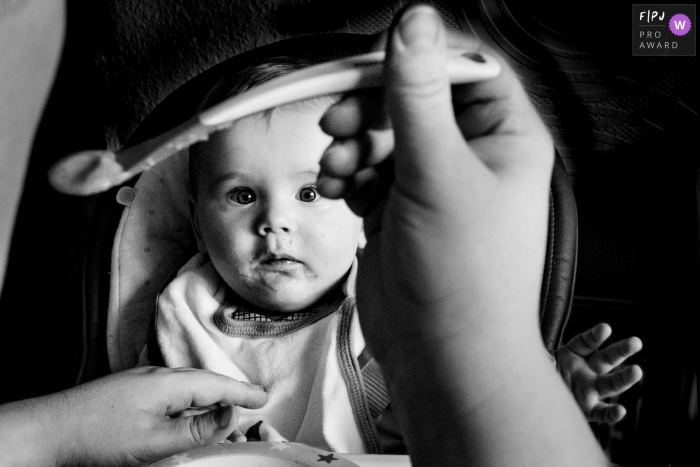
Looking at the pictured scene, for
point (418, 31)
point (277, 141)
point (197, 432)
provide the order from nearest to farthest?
point (418, 31) → point (197, 432) → point (277, 141)

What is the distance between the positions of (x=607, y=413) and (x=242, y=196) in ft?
0.98

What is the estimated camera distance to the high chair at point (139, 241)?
519 millimetres

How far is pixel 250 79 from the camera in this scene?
492mm

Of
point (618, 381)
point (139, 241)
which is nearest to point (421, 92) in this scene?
point (618, 381)

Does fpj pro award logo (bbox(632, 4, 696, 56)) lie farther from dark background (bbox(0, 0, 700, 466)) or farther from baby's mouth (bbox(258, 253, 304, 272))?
baby's mouth (bbox(258, 253, 304, 272))

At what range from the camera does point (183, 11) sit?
2.14 ft

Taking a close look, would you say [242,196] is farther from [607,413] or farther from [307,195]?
[607,413]

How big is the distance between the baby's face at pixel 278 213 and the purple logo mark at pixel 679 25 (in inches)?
11.0

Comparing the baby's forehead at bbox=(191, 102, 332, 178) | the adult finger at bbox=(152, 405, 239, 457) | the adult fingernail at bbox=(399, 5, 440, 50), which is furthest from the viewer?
the baby's forehead at bbox=(191, 102, 332, 178)

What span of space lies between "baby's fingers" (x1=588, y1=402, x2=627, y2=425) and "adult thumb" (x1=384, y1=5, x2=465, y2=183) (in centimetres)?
26

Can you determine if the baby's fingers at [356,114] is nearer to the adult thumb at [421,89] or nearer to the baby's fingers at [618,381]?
the adult thumb at [421,89]

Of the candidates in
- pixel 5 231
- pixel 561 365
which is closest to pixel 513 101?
pixel 561 365

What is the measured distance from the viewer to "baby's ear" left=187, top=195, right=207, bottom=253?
0.54 m

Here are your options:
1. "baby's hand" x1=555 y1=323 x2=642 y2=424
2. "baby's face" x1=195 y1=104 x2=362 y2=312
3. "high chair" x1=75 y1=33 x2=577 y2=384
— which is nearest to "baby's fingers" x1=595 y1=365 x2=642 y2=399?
"baby's hand" x1=555 y1=323 x2=642 y2=424
